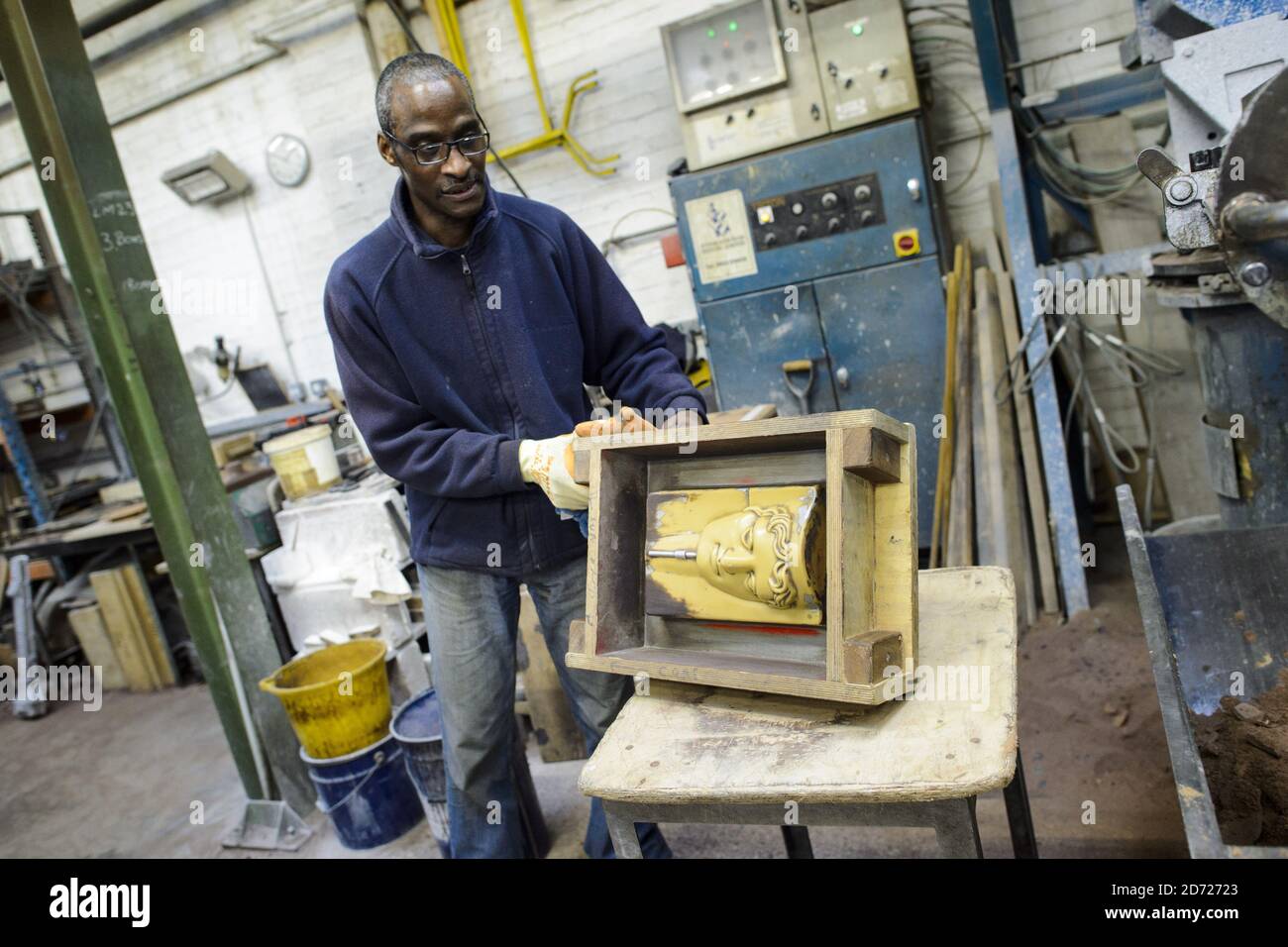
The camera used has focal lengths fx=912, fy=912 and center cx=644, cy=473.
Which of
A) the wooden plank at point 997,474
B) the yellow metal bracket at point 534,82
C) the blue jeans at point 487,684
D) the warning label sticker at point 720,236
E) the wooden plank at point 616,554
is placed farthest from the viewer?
the yellow metal bracket at point 534,82

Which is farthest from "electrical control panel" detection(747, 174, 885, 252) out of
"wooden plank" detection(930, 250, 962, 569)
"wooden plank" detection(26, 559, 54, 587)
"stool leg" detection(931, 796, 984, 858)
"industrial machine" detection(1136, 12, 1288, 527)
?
"wooden plank" detection(26, 559, 54, 587)

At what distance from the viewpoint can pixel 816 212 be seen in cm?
308

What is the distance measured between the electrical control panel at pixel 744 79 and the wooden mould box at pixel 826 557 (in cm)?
198

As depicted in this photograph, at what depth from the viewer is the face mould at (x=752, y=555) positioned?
4.20 feet

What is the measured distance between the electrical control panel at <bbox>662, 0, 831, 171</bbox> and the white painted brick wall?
67 centimetres

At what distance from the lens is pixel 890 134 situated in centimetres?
295

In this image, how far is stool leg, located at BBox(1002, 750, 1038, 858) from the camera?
1.57 m

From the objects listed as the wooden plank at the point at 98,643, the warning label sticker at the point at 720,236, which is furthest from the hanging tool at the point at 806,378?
the wooden plank at the point at 98,643

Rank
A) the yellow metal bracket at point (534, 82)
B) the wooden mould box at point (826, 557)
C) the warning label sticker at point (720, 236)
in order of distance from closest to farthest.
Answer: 1. the wooden mould box at point (826, 557)
2. the warning label sticker at point (720, 236)
3. the yellow metal bracket at point (534, 82)

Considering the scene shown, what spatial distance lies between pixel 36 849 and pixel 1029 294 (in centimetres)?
374

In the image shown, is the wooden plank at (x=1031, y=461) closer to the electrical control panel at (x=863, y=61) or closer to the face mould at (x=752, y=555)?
the electrical control panel at (x=863, y=61)

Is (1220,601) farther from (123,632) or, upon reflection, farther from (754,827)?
(123,632)

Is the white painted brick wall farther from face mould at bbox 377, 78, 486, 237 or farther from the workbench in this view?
the workbench
